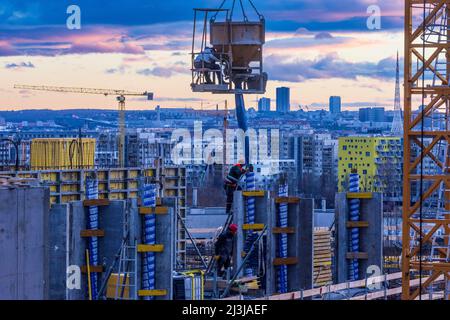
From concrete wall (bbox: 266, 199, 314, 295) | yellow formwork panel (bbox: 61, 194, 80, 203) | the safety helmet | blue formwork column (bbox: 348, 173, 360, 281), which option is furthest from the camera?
yellow formwork panel (bbox: 61, 194, 80, 203)

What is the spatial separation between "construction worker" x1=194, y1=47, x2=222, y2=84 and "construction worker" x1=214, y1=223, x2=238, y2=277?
84.9 inches

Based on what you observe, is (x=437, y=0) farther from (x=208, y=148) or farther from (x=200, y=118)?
(x=200, y=118)

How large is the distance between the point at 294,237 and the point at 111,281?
170 inches

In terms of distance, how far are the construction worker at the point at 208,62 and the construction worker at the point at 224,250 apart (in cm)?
216

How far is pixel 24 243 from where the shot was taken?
10859 millimetres

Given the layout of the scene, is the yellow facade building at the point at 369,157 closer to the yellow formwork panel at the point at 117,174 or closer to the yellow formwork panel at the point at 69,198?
the yellow formwork panel at the point at 117,174

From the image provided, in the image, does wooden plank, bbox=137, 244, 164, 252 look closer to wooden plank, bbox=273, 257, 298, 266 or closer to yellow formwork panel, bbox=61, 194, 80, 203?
wooden plank, bbox=273, 257, 298, 266

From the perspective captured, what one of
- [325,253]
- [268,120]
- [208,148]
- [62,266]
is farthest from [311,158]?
[62,266]

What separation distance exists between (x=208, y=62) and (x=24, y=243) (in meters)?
7.78

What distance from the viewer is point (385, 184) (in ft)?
191

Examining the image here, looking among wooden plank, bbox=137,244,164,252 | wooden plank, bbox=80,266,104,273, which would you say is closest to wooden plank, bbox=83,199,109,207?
wooden plank, bbox=80,266,104,273

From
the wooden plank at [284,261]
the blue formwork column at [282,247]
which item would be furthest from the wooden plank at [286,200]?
the wooden plank at [284,261]

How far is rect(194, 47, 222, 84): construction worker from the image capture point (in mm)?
18219
